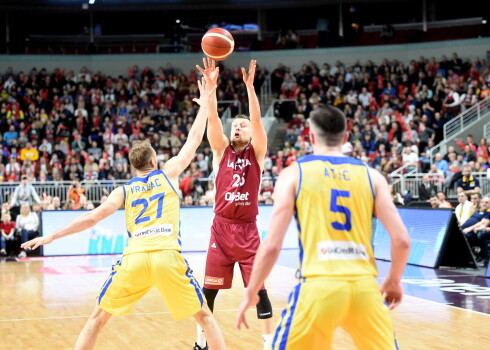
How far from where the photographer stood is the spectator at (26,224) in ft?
61.7

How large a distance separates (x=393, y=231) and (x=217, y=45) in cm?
467

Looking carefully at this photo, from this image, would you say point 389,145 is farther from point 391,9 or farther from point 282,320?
point 282,320

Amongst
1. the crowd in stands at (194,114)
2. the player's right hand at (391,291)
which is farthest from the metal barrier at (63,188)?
the player's right hand at (391,291)

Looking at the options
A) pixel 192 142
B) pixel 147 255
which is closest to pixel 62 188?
pixel 192 142

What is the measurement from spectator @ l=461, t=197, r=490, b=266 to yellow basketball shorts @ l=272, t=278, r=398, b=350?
1142 cm

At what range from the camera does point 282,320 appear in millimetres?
4012

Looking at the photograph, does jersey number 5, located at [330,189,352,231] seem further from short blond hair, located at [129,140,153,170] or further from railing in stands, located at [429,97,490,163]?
railing in stands, located at [429,97,490,163]

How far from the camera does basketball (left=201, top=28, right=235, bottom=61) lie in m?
8.30

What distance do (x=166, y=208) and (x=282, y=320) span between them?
7.17 ft

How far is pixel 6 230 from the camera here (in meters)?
19.0

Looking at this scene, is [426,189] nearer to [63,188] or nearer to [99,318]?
[63,188]

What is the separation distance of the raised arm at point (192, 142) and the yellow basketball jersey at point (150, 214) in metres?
0.18

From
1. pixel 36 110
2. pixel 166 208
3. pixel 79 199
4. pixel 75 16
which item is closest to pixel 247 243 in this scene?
pixel 166 208

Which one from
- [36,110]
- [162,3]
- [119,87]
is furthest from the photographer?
[162,3]
